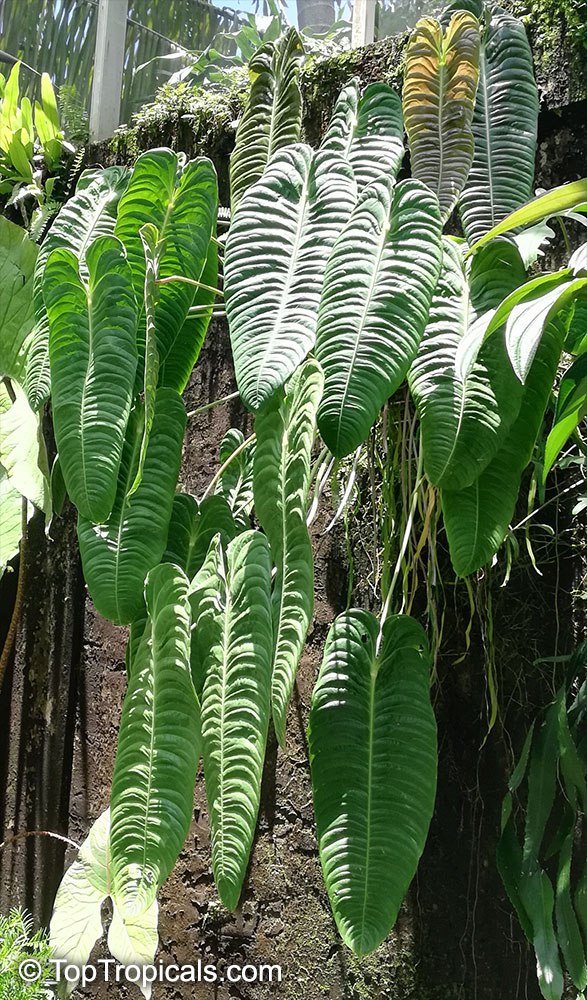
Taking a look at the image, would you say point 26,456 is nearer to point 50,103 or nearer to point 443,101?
point 443,101

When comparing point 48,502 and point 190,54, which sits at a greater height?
point 190,54

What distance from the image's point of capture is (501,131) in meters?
1.29

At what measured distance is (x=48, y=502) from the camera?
4.73 feet

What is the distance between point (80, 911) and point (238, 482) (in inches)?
26.8

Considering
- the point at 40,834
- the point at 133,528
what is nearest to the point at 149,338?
the point at 133,528

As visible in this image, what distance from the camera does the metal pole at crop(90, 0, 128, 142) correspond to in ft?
7.77

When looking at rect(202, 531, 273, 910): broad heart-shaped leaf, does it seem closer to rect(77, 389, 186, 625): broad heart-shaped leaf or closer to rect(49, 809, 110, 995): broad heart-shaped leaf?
rect(77, 389, 186, 625): broad heart-shaped leaf

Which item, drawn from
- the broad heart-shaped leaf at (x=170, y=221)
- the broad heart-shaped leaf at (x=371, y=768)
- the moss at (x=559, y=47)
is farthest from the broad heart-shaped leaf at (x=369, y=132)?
the broad heart-shaped leaf at (x=371, y=768)

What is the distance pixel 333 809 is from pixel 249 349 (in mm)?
523

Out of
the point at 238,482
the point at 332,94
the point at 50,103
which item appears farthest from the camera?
the point at 50,103

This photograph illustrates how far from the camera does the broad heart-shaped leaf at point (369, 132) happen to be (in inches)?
46.6

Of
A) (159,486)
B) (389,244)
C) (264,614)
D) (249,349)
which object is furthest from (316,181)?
(264,614)

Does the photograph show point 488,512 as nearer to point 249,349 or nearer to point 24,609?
point 249,349

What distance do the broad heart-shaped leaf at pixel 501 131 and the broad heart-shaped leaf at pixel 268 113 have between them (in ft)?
0.84
